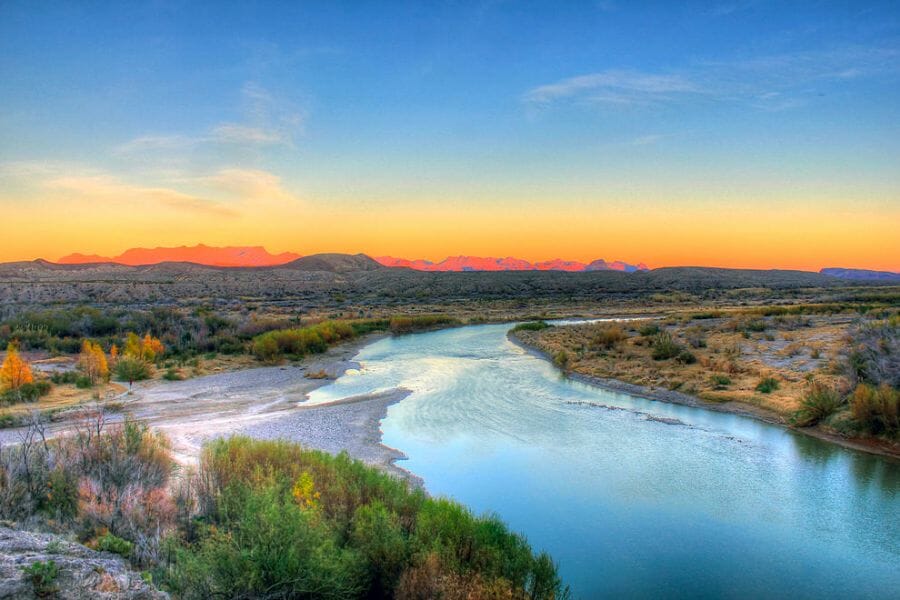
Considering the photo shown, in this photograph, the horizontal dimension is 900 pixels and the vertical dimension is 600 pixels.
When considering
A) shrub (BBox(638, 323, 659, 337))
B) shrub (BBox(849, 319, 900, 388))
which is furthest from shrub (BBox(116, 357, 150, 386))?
shrub (BBox(638, 323, 659, 337))

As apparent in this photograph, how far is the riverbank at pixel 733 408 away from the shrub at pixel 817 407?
0.23 meters

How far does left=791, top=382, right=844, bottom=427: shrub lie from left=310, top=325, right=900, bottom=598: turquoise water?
751 mm

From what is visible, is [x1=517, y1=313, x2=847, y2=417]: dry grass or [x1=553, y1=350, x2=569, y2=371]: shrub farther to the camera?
[x1=553, y1=350, x2=569, y2=371]: shrub

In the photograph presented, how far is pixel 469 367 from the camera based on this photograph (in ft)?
80.0

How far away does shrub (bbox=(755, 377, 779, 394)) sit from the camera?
16.4m

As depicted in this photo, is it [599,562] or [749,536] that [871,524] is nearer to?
[749,536]

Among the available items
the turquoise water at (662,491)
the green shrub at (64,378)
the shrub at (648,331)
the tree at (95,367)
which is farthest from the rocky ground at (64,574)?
the shrub at (648,331)

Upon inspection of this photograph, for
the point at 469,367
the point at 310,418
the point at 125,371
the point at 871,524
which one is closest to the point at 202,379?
the point at 125,371

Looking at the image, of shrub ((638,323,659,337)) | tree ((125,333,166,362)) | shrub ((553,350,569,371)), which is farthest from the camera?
shrub ((638,323,659,337))

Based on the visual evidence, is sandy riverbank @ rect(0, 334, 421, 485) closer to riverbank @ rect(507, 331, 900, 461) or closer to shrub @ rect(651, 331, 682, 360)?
riverbank @ rect(507, 331, 900, 461)

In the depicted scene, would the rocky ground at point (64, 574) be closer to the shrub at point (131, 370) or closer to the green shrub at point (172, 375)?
the shrub at point (131, 370)

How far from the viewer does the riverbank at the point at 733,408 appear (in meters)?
11.9

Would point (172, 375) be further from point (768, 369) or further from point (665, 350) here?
point (768, 369)

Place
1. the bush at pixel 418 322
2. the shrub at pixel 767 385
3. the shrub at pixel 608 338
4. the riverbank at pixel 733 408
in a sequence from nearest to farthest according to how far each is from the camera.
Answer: the riverbank at pixel 733 408 → the shrub at pixel 767 385 → the shrub at pixel 608 338 → the bush at pixel 418 322
